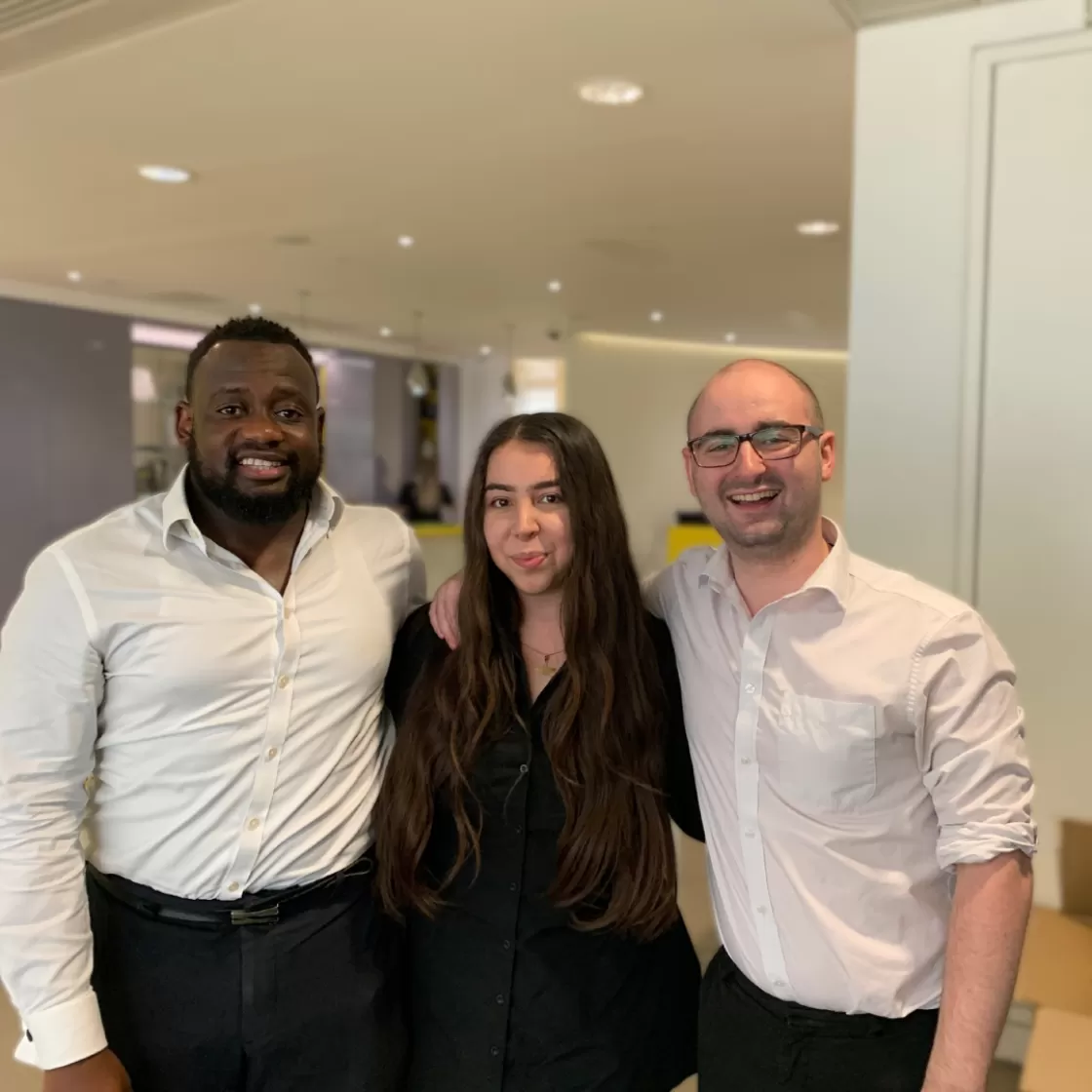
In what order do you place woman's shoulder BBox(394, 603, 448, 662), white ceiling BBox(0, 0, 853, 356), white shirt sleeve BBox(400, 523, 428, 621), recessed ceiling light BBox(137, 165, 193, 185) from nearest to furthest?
woman's shoulder BBox(394, 603, 448, 662)
white shirt sleeve BBox(400, 523, 428, 621)
white ceiling BBox(0, 0, 853, 356)
recessed ceiling light BBox(137, 165, 193, 185)

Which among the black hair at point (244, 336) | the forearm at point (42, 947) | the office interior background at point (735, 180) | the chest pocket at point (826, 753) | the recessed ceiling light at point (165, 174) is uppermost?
the recessed ceiling light at point (165, 174)

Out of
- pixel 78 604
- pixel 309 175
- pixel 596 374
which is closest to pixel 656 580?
pixel 78 604

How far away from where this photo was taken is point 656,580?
1777 mm

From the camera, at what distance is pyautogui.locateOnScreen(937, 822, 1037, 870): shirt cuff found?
1.27 metres

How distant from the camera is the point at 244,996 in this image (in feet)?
5.03

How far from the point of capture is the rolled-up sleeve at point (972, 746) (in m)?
1.28

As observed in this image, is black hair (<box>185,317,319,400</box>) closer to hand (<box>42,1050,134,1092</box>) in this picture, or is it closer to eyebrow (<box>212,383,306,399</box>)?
eyebrow (<box>212,383,306,399</box>)

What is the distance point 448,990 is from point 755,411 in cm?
106

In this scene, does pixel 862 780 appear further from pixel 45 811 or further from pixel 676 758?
pixel 45 811

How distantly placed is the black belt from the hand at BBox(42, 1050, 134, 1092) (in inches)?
8.4

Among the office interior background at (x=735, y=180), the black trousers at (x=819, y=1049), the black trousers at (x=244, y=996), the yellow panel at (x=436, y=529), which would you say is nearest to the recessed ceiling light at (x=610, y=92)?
the office interior background at (x=735, y=180)

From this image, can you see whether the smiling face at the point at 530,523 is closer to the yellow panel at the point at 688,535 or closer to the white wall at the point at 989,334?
the white wall at the point at 989,334

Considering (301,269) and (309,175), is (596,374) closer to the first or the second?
(301,269)

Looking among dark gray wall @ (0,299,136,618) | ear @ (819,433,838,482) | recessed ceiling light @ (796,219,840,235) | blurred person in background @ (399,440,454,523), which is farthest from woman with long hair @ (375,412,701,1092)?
blurred person in background @ (399,440,454,523)
